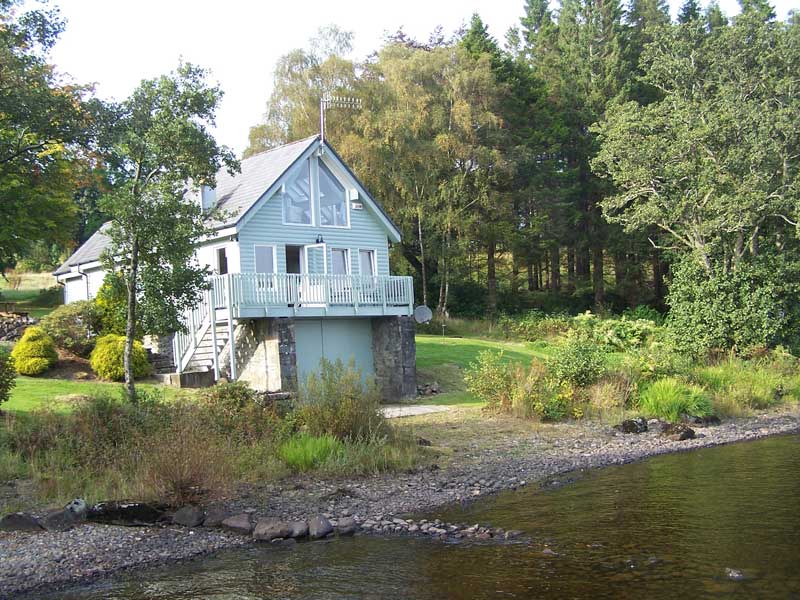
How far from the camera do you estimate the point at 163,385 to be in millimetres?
20938

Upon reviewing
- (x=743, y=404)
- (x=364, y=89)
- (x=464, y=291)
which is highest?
(x=364, y=89)

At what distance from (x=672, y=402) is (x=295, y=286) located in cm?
Result: 1056

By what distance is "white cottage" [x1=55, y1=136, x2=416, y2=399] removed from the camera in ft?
69.6

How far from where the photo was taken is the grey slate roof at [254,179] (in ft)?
79.6

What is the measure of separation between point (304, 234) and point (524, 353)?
34.4 feet

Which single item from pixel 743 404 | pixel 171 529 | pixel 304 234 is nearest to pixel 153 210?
pixel 171 529

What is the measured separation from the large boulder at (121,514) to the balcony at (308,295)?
32.5 feet

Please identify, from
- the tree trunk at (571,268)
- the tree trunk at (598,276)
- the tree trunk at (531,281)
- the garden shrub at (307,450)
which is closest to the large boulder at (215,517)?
the garden shrub at (307,450)

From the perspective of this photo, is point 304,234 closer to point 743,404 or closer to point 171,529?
point 743,404

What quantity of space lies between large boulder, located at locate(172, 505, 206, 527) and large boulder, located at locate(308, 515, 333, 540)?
1602 millimetres

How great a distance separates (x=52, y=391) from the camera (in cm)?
1878

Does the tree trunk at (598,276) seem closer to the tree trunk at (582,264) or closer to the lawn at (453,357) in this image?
the tree trunk at (582,264)

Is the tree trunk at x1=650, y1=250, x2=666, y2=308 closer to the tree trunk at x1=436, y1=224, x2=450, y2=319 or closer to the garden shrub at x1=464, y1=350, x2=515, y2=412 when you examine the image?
the tree trunk at x1=436, y1=224, x2=450, y2=319

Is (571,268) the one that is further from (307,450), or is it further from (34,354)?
(307,450)
